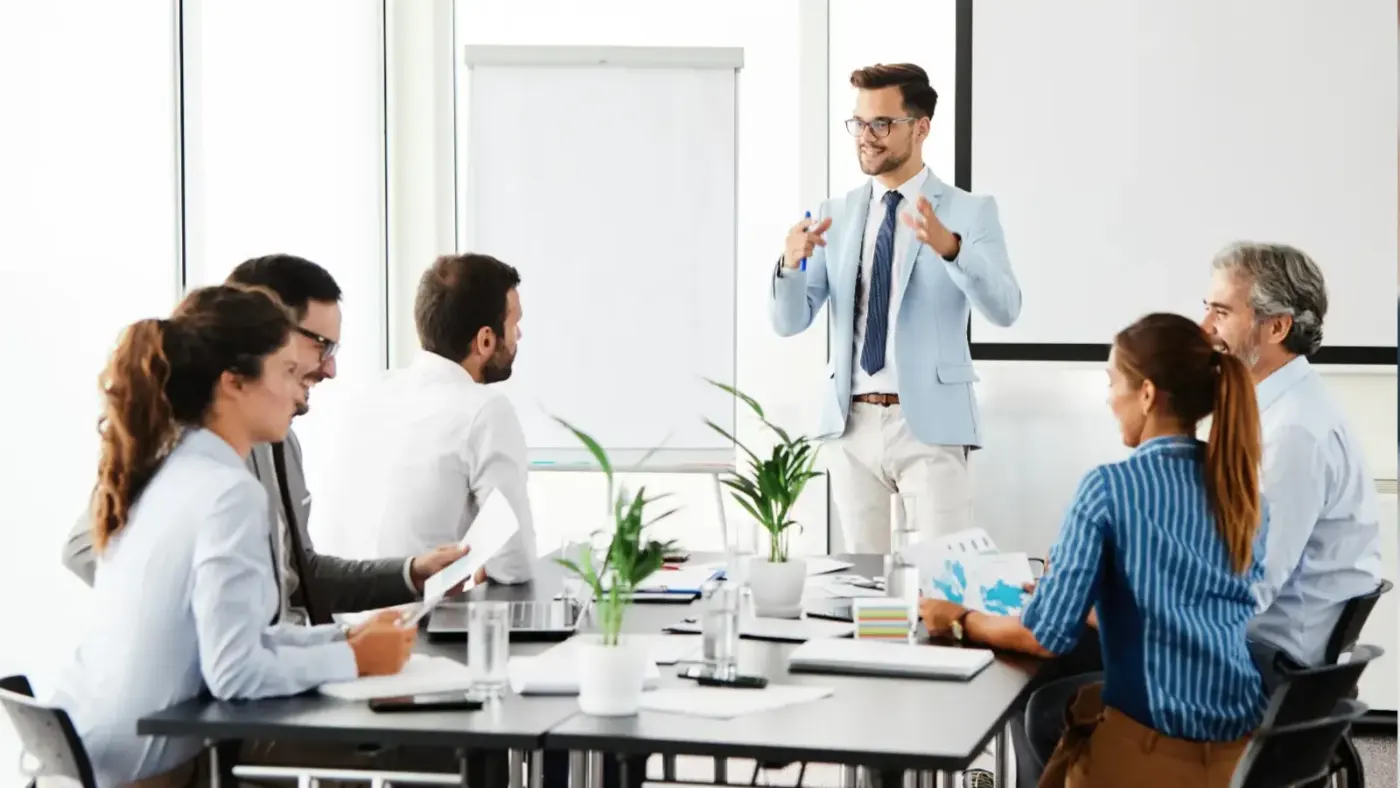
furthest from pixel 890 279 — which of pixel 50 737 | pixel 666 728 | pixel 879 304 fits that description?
pixel 50 737

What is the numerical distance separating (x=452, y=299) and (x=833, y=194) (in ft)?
7.69

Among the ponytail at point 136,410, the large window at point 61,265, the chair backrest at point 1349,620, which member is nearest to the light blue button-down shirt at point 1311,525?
the chair backrest at point 1349,620

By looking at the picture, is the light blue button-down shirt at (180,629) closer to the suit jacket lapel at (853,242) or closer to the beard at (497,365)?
the beard at (497,365)

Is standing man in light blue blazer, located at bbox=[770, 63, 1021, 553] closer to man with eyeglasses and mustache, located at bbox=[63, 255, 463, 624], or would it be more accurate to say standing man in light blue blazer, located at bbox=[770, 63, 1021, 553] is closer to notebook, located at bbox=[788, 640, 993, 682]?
man with eyeglasses and mustache, located at bbox=[63, 255, 463, 624]

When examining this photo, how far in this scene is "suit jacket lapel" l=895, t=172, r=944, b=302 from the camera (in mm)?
4570

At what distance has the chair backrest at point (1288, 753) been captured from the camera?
2160 millimetres

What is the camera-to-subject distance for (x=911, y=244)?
459cm

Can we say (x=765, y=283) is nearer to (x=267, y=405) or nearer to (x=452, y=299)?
(x=452, y=299)

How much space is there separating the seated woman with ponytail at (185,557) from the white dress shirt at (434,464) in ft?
2.95

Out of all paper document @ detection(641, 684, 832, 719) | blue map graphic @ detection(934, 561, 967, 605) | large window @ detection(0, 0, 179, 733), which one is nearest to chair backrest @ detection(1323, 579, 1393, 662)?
blue map graphic @ detection(934, 561, 967, 605)

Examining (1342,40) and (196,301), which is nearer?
(196,301)

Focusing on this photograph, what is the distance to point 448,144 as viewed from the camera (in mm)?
5816

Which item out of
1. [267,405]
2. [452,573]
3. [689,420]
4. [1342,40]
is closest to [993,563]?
[452,573]

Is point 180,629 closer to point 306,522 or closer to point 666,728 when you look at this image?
point 666,728
